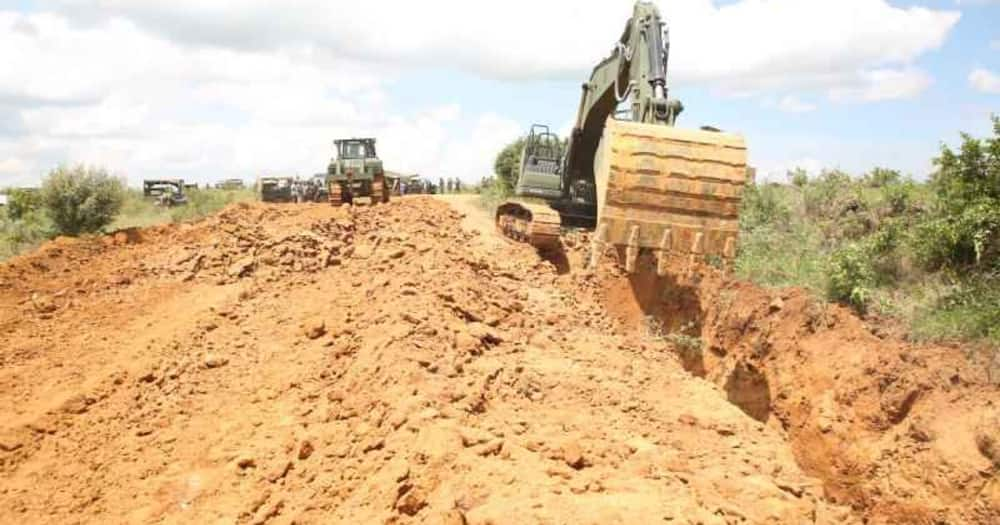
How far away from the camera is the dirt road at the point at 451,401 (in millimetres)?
5734

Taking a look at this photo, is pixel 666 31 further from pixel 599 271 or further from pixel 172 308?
pixel 172 308

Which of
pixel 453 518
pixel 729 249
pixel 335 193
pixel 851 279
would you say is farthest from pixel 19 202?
pixel 453 518

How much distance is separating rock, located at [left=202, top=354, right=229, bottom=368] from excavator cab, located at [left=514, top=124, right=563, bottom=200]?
20.1 feet

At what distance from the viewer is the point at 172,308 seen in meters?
11.1

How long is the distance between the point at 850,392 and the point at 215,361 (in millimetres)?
6722

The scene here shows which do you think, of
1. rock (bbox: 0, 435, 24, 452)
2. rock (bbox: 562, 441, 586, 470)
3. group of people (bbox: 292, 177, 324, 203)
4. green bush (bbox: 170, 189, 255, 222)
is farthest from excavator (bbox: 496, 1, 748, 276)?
group of people (bbox: 292, 177, 324, 203)

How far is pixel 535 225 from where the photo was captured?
12.5 metres

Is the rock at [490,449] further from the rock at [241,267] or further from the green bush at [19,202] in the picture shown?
the green bush at [19,202]

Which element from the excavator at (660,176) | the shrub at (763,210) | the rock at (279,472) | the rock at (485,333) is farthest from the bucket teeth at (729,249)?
the shrub at (763,210)

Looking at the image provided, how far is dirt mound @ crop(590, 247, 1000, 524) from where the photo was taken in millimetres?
7664

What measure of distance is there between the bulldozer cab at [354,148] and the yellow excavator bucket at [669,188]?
52.7 feet

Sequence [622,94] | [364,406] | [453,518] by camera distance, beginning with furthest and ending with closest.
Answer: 1. [622,94]
2. [364,406]
3. [453,518]

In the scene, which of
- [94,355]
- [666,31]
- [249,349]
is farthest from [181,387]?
[666,31]

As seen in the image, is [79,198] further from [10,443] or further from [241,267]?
[10,443]
